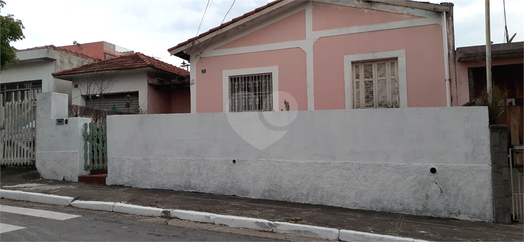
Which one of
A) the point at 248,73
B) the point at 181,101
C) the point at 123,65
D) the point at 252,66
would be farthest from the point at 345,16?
the point at 123,65

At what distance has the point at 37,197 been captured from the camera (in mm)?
7520

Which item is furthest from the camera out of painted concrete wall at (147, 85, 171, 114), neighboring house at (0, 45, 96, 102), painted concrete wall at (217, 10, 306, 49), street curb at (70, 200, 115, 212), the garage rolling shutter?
neighboring house at (0, 45, 96, 102)

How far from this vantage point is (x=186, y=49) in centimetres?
1080

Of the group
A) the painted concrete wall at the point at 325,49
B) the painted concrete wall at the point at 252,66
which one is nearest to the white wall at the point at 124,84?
the painted concrete wall at the point at 325,49

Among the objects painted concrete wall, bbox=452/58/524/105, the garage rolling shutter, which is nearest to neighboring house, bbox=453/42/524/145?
painted concrete wall, bbox=452/58/524/105

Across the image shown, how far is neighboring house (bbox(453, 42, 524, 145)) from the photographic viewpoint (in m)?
8.23

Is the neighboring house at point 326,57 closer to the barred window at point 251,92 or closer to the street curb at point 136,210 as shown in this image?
the barred window at point 251,92

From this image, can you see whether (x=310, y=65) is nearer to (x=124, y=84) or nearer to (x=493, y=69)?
Answer: (x=493, y=69)

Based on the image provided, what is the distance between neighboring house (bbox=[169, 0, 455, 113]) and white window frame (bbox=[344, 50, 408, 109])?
0.07 feet

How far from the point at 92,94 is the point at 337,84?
31.4 feet

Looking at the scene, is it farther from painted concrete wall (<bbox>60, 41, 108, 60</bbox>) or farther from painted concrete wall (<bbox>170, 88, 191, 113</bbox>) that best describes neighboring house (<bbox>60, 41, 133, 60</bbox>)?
painted concrete wall (<bbox>170, 88, 191, 113</bbox>)

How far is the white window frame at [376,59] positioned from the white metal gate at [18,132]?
8.41m

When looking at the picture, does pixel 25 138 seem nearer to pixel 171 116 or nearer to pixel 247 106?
pixel 171 116

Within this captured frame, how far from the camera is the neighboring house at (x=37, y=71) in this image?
50.5 ft
